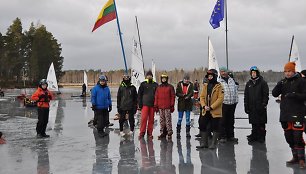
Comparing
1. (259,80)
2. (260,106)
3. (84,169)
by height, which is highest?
(259,80)

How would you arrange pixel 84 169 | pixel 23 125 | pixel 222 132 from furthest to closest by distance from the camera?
pixel 23 125
pixel 222 132
pixel 84 169

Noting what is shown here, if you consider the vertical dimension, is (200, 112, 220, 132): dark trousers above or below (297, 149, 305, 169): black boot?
above

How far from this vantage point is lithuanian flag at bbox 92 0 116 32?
43.1 ft

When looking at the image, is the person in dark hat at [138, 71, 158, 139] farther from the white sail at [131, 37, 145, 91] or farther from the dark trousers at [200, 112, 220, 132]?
the white sail at [131, 37, 145, 91]

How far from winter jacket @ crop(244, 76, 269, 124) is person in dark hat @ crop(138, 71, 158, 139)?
2762 mm

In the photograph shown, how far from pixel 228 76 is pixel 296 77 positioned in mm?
2794

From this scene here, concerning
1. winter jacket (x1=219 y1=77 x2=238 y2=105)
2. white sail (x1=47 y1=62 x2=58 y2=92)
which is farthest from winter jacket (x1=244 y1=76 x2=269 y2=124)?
white sail (x1=47 y1=62 x2=58 y2=92)

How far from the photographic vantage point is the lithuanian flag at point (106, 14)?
43.1ft

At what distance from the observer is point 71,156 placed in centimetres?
→ 786

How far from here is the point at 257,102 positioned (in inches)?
361

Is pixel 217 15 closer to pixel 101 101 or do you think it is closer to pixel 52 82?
pixel 101 101

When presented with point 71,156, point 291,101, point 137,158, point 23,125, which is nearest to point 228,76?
point 291,101

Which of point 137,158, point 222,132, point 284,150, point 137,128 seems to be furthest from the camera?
point 137,128

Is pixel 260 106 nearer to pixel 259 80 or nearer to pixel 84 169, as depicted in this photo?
pixel 259 80
